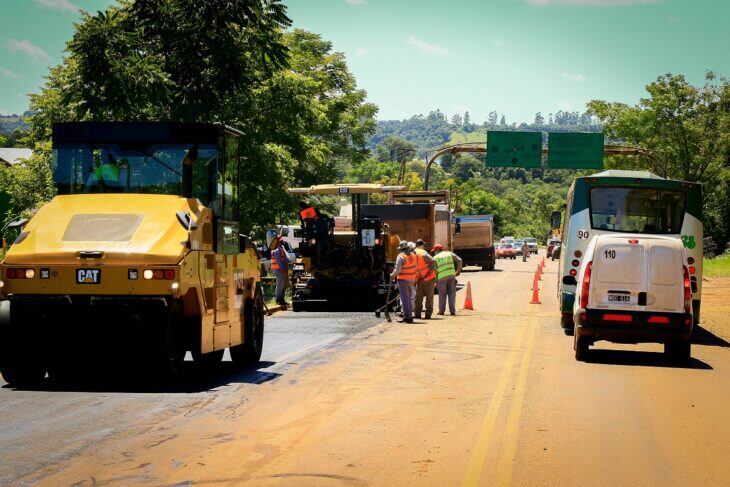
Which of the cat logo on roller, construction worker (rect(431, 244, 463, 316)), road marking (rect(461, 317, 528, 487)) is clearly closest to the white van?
road marking (rect(461, 317, 528, 487))

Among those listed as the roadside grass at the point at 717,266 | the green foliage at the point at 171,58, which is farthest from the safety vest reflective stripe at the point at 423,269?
the roadside grass at the point at 717,266

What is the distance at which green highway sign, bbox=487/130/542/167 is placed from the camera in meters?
59.1

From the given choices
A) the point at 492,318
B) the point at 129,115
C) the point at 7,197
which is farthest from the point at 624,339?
the point at 7,197

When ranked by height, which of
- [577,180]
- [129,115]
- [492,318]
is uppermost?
[129,115]

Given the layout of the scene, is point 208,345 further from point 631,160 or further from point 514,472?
point 631,160

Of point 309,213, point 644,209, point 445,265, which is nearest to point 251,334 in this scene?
point 644,209

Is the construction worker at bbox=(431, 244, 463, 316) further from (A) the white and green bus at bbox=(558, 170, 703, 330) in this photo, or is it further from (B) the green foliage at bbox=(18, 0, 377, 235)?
(B) the green foliage at bbox=(18, 0, 377, 235)

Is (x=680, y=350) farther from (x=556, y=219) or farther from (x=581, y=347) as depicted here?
(x=556, y=219)

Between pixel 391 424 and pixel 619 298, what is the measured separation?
761 cm

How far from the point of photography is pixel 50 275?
12.5m

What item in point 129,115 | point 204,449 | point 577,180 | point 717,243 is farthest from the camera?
point 717,243

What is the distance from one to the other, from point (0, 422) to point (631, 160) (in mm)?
68681

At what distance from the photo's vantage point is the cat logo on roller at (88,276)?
1239 cm

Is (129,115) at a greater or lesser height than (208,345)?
greater
